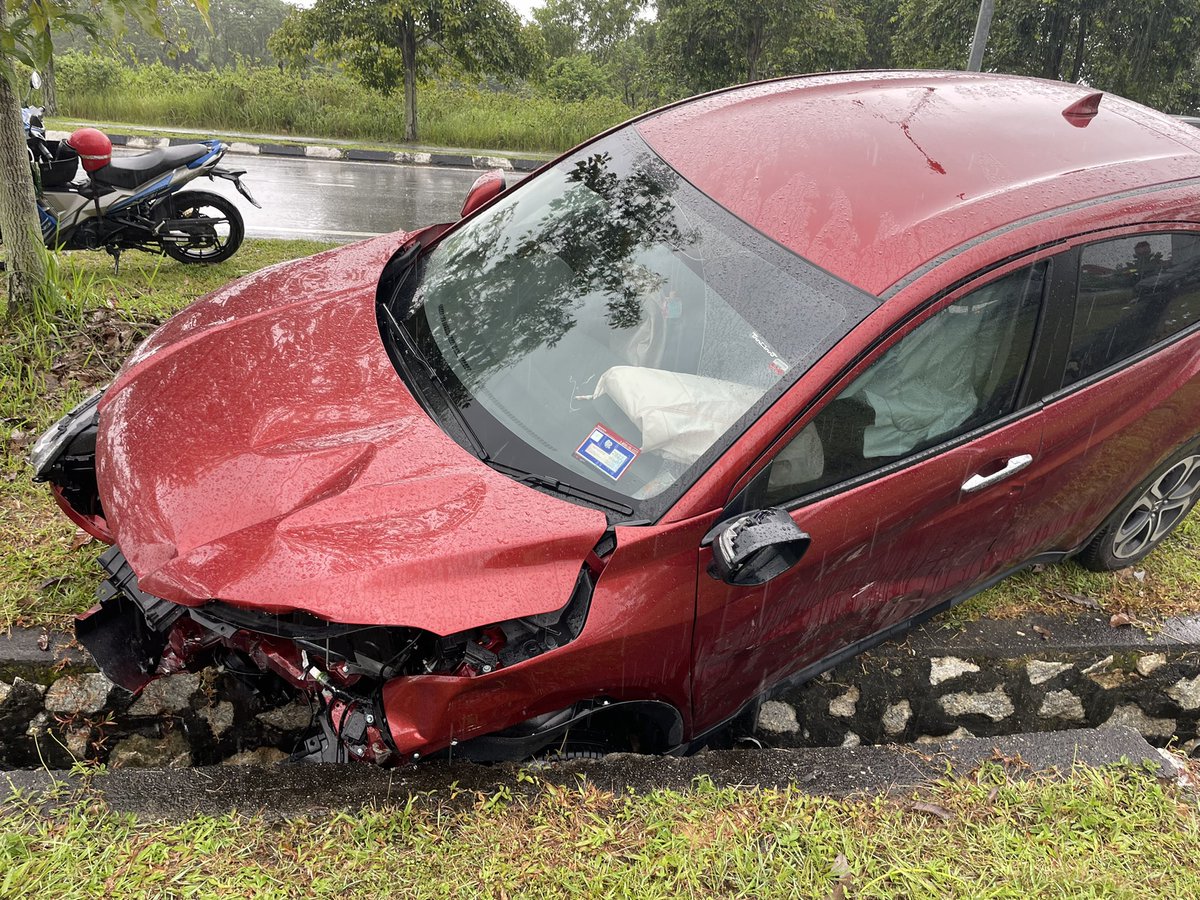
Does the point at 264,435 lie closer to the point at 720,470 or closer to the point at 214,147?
the point at 720,470

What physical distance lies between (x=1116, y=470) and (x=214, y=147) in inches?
239

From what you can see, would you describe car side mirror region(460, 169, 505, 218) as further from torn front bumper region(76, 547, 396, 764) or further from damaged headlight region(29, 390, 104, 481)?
torn front bumper region(76, 547, 396, 764)

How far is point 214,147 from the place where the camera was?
6.20 meters

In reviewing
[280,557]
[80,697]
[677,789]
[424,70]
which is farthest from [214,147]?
[424,70]

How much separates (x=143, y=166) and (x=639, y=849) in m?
5.78

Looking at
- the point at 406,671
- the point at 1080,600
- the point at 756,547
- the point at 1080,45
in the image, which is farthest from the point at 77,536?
the point at 1080,45

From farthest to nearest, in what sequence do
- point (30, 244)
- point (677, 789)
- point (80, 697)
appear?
point (30, 244), point (80, 697), point (677, 789)

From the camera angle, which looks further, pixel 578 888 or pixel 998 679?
pixel 998 679

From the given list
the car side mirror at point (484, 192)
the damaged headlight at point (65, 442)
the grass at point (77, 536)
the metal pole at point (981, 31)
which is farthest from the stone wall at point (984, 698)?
the metal pole at point (981, 31)

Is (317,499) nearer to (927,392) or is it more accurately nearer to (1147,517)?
(927,392)

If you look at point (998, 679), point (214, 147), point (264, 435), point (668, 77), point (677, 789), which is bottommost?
point (998, 679)

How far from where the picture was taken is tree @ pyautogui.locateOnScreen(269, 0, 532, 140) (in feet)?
49.9

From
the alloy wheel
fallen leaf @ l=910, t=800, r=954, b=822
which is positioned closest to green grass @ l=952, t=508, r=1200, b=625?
the alloy wheel

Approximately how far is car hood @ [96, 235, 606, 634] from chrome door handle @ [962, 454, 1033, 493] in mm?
1223
